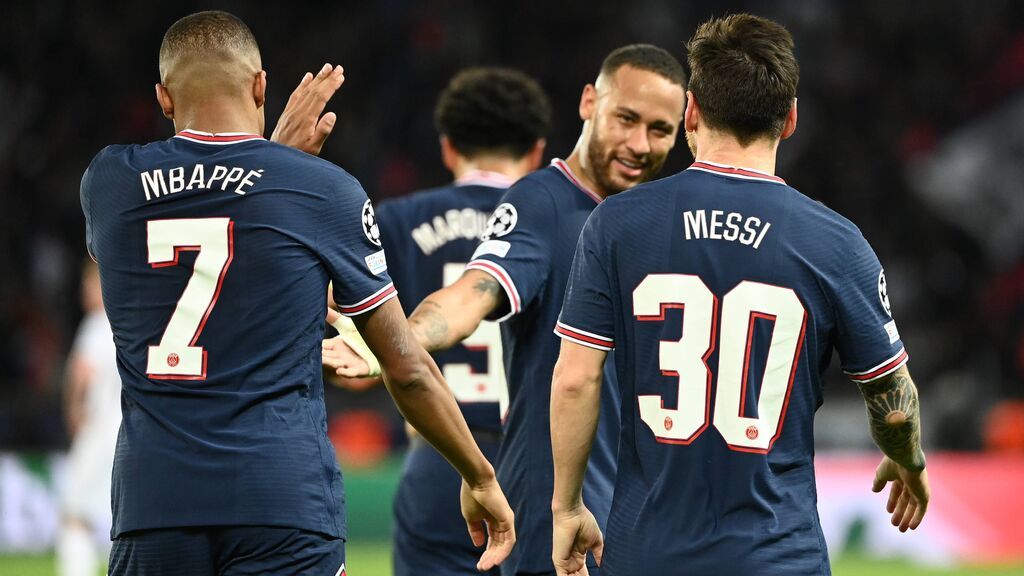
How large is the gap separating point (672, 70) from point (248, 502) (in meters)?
2.47

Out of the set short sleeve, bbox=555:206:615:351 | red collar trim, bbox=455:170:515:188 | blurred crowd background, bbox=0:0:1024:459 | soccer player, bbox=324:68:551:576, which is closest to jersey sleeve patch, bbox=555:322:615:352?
short sleeve, bbox=555:206:615:351

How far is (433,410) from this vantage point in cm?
396

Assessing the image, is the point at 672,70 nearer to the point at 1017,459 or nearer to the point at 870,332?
the point at 870,332

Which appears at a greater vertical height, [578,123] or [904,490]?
[578,123]

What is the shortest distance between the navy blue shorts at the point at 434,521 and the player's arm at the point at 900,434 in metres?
1.86

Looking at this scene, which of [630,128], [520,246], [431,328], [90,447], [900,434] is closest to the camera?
[900,434]

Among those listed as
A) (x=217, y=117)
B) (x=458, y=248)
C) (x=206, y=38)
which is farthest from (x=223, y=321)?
(x=458, y=248)

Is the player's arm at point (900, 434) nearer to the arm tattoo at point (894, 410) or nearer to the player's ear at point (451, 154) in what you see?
the arm tattoo at point (894, 410)

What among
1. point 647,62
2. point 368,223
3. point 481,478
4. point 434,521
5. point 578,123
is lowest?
point 434,521

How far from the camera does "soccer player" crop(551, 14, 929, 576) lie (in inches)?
137

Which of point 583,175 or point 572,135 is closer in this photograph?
point 583,175

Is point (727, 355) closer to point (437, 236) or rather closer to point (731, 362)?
point (731, 362)

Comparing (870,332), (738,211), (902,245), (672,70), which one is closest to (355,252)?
(738,211)

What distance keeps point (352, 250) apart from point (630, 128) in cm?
161
